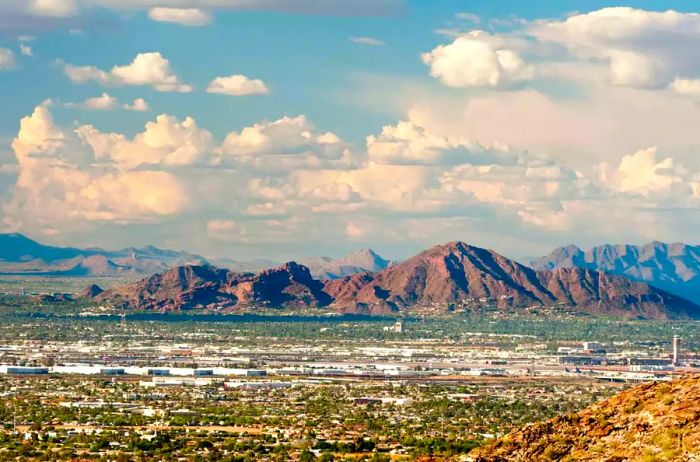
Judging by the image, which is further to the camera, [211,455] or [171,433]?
[171,433]

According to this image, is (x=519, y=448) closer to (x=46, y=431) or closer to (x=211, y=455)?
(x=211, y=455)

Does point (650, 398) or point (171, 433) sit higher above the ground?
point (650, 398)

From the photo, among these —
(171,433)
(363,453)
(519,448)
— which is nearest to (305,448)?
(363,453)

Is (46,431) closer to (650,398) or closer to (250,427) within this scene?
(250,427)

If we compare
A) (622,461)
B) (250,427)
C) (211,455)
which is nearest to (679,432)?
(622,461)

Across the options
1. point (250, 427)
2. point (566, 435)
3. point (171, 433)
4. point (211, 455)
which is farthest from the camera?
point (250, 427)

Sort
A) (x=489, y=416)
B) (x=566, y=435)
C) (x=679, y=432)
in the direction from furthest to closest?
(x=489, y=416) < (x=566, y=435) < (x=679, y=432)
